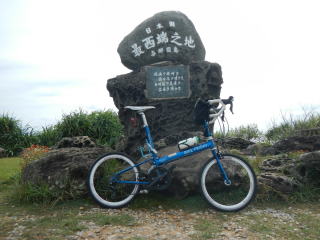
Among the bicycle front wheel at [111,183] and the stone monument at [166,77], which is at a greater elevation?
the stone monument at [166,77]

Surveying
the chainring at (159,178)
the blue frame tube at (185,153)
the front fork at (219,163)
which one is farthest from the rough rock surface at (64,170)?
the front fork at (219,163)

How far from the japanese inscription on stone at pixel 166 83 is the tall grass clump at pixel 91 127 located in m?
5.33

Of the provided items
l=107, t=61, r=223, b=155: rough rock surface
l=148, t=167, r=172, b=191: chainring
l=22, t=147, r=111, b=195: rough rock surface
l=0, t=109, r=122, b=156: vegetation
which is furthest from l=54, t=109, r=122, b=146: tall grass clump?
l=148, t=167, r=172, b=191: chainring

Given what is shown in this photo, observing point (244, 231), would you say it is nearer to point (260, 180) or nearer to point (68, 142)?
point (260, 180)

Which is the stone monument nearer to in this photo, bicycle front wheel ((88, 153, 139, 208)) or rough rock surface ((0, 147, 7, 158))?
bicycle front wheel ((88, 153, 139, 208))

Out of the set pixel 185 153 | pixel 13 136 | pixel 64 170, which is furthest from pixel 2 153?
pixel 185 153

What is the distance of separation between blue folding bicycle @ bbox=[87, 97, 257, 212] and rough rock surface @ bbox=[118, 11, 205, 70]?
2256mm

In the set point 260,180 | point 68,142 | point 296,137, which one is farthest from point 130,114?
point 296,137

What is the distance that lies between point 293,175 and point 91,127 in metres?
8.07

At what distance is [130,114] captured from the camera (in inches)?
282

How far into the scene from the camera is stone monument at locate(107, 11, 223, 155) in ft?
22.7

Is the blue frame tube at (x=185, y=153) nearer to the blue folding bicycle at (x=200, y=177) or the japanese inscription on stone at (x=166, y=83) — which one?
the blue folding bicycle at (x=200, y=177)

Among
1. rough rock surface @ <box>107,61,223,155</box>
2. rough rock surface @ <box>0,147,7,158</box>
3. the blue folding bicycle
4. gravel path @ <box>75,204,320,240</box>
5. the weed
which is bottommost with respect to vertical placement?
gravel path @ <box>75,204,320,240</box>

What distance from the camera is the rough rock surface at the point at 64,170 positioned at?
5242mm
